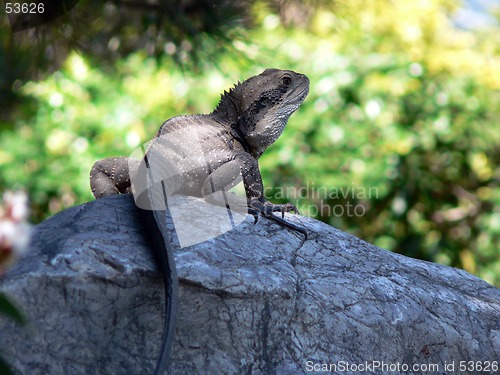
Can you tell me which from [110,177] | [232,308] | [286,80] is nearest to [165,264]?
[232,308]

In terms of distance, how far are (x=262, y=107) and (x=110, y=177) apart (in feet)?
3.07

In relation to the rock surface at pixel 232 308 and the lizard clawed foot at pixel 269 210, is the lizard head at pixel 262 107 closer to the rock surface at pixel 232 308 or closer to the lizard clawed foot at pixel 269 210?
the lizard clawed foot at pixel 269 210

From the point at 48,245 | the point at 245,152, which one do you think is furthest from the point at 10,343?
the point at 245,152

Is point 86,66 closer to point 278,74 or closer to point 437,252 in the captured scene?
point 278,74

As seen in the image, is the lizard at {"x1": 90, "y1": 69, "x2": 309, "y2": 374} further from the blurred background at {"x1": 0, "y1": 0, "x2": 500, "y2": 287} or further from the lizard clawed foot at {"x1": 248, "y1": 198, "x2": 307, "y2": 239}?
the blurred background at {"x1": 0, "y1": 0, "x2": 500, "y2": 287}

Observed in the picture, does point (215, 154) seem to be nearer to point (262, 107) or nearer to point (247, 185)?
point (247, 185)

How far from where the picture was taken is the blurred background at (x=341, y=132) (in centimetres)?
588

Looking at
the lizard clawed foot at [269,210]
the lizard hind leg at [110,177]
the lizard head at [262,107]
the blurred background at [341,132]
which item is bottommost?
the blurred background at [341,132]

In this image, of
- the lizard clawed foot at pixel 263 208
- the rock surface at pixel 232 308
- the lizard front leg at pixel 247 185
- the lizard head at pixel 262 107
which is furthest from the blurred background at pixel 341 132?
the rock surface at pixel 232 308

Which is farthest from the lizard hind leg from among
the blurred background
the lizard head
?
the blurred background

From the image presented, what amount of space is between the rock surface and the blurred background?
2.38 m

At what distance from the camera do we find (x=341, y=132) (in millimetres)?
6008

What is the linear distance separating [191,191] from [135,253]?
0.88 m

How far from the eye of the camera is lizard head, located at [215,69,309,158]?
13.6ft
